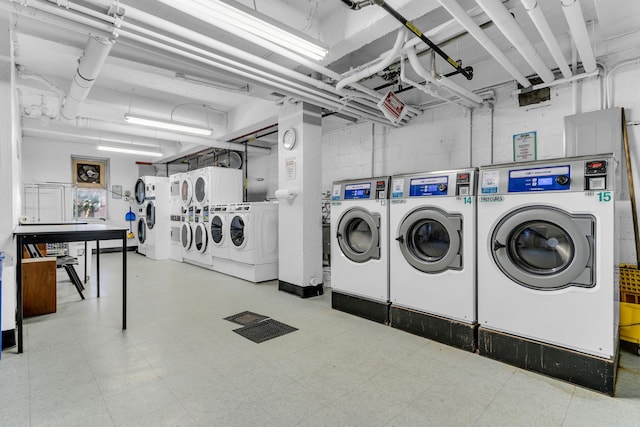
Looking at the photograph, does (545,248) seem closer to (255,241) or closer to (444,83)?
(444,83)

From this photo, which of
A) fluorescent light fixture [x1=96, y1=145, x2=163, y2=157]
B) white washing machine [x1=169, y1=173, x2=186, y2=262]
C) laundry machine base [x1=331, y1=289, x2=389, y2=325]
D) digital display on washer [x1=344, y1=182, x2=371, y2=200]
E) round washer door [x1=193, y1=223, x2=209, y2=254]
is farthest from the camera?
white washing machine [x1=169, y1=173, x2=186, y2=262]

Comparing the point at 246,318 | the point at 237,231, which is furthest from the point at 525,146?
the point at 237,231

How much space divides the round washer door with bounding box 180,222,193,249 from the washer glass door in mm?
1522

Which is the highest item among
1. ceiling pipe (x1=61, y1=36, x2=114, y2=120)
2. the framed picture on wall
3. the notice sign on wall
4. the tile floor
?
ceiling pipe (x1=61, y1=36, x2=114, y2=120)

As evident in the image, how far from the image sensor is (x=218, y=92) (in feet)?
16.0

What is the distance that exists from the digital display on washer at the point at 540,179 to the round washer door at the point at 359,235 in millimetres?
1246

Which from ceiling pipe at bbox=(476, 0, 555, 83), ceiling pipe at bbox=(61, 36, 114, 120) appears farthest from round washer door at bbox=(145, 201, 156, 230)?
ceiling pipe at bbox=(476, 0, 555, 83)

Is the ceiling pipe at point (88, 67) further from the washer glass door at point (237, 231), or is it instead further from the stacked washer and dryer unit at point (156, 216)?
the stacked washer and dryer unit at point (156, 216)

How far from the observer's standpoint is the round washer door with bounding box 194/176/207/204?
20.8 ft

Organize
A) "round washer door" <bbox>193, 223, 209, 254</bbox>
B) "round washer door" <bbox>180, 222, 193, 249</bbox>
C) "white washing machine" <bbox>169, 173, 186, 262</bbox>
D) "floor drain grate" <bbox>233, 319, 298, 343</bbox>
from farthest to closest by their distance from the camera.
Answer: "white washing machine" <bbox>169, 173, 186, 262</bbox>, "round washer door" <bbox>180, 222, 193, 249</bbox>, "round washer door" <bbox>193, 223, 209, 254</bbox>, "floor drain grate" <bbox>233, 319, 298, 343</bbox>

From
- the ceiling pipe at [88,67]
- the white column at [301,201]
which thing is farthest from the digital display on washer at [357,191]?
the ceiling pipe at [88,67]

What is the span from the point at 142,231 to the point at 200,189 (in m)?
2.70

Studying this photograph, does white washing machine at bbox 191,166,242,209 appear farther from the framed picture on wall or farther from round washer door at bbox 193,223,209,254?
the framed picture on wall

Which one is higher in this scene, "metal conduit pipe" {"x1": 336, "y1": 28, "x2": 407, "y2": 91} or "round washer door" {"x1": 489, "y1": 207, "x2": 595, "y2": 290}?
"metal conduit pipe" {"x1": 336, "y1": 28, "x2": 407, "y2": 91}
